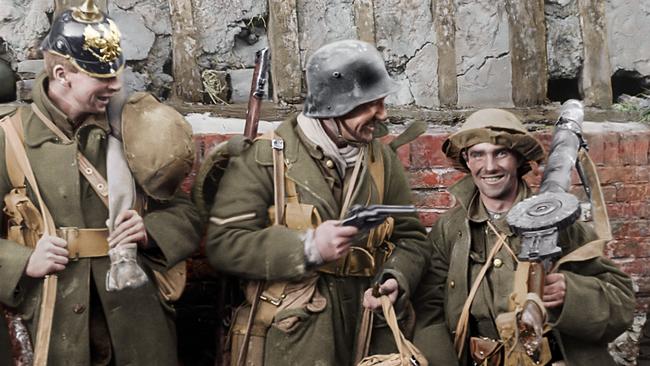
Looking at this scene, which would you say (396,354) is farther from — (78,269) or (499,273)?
(78,269)

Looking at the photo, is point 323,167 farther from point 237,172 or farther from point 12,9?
point 12,9

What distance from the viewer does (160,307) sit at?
5.67 meters

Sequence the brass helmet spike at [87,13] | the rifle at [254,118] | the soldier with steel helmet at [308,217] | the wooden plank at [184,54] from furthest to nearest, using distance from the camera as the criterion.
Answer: the wooden plank at [184,54] → the rifle at [254,118] → the soldier with steel helmet at [308,217] → the brass helmet spike at [87,13]

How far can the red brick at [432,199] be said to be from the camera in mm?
6887

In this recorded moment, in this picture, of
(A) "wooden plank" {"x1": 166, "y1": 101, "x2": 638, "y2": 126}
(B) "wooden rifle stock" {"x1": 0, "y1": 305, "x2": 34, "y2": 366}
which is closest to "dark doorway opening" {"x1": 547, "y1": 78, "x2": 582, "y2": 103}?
(A) "wooden plank" {"x1": 166, "y1": 101, "x2": 638, "y2": 126}

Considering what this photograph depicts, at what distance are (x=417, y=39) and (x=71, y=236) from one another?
2656mm

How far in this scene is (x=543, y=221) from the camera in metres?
5.31

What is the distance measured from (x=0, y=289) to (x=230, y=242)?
3.29ft

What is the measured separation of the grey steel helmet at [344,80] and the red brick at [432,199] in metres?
1.29

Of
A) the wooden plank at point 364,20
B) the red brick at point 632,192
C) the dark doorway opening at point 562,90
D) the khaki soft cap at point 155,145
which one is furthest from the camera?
the dark doorway opening at point 562,90

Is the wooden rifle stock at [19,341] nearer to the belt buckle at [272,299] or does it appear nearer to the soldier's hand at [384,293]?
the belt buckle at [272,299]

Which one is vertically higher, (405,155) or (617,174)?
(405,155)

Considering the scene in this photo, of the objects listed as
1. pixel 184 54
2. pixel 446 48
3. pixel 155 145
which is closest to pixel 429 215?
pixel 446 48

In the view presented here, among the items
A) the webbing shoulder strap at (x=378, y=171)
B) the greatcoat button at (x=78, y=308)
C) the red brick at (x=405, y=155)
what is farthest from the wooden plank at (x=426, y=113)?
the greatcoat button at (x=78, y=308)
